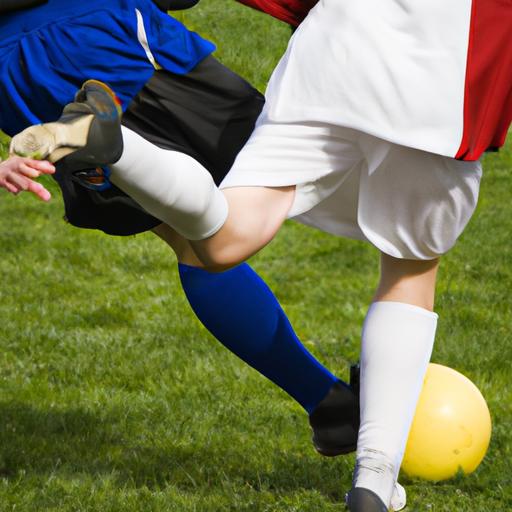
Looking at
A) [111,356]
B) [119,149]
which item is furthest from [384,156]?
→ [111,356]

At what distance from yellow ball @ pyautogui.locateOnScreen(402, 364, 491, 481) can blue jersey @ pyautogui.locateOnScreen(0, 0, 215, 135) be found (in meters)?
1.32

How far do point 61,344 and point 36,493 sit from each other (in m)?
1.63

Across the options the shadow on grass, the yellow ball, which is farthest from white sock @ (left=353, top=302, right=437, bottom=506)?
the shadow on grass

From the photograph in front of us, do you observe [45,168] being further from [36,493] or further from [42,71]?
[36,493]

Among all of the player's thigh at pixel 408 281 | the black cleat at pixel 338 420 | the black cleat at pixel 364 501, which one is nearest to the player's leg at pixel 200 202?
the player's thigh at pixel 408 281

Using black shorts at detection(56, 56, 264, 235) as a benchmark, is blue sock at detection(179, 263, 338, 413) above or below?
below

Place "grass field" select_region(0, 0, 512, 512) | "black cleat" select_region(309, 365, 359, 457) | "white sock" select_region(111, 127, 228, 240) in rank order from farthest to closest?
"grass field" select_region(0, 0, 512, 512), "black cleat" select_region(309, 365, 359, 457), "white sock" select_region(111, 127, 228, 240)

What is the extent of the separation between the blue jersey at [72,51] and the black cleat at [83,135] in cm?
47

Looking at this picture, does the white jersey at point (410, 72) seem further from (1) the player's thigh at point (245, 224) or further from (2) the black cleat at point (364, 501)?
(2) the black cleat at point (364, 501)

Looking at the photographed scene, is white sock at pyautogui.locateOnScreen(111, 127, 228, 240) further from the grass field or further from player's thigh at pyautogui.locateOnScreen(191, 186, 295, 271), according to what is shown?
the grass field

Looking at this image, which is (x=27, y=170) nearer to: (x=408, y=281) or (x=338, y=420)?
(x=408, y=281)

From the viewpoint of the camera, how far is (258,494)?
3543 millimetres

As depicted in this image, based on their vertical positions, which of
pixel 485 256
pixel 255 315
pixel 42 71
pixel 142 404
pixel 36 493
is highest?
pixel 42 71

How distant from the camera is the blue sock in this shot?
3.35 meters
